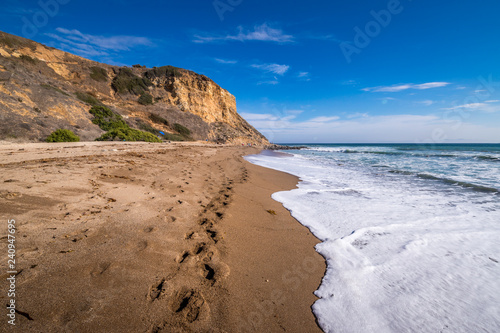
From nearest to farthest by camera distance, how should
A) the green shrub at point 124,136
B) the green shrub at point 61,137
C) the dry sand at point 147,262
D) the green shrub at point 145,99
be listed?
the dry sand at point 147,262
the green shrub at point 61,137
the green shrub at point 124,136
the green shrub at point 145,99

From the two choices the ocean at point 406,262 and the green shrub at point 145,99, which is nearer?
the ocean at point 406,262

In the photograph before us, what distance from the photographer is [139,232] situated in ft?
7.75

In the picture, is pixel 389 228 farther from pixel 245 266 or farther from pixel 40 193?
pixel 40 193

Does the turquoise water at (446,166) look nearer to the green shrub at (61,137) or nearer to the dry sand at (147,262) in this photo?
the dry sand at (147,262)

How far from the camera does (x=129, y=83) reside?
2892 centimetres

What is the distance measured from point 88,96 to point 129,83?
8.66m

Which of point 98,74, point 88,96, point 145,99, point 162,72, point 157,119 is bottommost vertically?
point 157,119

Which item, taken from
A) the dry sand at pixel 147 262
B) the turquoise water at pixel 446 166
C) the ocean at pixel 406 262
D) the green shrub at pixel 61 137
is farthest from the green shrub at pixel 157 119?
the ocean at pixel 406 262

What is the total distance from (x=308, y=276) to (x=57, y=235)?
2558 mm

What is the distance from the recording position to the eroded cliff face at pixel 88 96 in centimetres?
1264

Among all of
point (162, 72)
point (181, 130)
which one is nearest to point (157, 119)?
point (181, 130)

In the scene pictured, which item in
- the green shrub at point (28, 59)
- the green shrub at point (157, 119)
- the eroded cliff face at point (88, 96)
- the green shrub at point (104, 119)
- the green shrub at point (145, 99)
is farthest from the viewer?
the green shrub at point (145, 99)

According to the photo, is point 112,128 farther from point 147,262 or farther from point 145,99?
point 147,262

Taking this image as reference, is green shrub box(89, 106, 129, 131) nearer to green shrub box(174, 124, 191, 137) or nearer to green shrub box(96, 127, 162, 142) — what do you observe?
green shrub box(96, 127, 162, 142)
